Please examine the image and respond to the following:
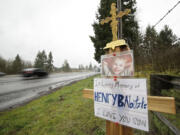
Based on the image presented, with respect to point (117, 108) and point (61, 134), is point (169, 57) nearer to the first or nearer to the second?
point (117, 108)

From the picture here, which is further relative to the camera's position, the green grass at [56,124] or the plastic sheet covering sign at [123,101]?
the green grass at [56,124]

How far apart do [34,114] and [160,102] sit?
11.3 ft

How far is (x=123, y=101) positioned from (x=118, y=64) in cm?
39

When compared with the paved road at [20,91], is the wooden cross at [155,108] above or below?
above

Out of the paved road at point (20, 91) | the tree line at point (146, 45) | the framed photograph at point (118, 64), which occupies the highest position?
the tree line at point (146, 45)

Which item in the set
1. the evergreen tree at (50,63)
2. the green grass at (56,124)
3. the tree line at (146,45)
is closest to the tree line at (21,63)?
the evergreen tree at (50,63)

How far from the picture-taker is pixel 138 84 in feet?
2.79

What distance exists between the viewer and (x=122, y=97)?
3.05 feet

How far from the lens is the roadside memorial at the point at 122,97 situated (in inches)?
31.6

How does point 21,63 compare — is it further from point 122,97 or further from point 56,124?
point 122,97

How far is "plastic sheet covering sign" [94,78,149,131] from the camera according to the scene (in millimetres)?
821

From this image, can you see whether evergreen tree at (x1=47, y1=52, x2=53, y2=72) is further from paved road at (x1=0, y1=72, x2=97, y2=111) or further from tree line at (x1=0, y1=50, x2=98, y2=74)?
paved road at (x1=0, y1=72, x2=97, y2=111)

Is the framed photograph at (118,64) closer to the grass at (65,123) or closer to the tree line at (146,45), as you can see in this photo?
the grass at (65,123)

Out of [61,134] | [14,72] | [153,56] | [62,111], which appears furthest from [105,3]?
[14,72]
